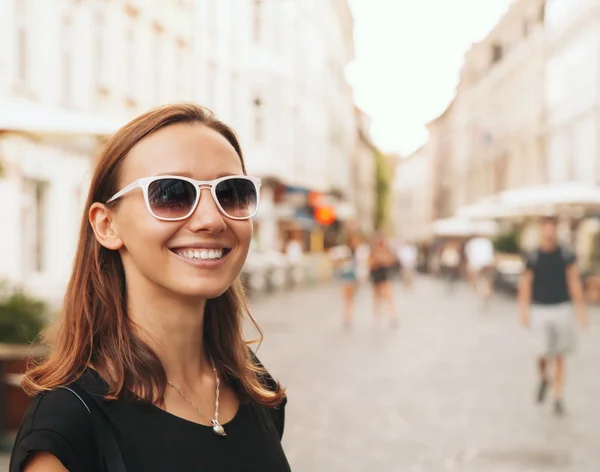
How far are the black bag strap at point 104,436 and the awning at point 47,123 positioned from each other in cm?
569

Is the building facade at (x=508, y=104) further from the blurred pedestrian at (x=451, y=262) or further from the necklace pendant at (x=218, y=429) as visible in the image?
the necklace pendant at (x=218, y=429)

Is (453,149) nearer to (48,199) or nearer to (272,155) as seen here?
(272,155)

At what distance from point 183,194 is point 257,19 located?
31465 mm

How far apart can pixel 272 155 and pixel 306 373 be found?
71.2 feet

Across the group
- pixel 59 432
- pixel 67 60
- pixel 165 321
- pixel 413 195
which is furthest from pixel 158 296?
pixel 413 195

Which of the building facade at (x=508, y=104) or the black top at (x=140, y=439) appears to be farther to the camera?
the building facade at (x=508, y=104)

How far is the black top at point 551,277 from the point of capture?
9.02 m

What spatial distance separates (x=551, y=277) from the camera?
9070 mm

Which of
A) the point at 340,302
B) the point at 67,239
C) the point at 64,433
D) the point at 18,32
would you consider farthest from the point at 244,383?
the point at 340,302

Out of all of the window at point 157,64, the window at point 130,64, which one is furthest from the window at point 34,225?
the window at point 157,64

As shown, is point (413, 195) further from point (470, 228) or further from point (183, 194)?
point (183, 194)

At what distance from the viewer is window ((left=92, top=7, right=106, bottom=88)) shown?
1867 centimetres

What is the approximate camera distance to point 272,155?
106 ft

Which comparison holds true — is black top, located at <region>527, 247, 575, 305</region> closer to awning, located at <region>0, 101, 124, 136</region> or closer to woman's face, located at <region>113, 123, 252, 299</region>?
awning, located at <region>0, 101, 124, 136</region>
